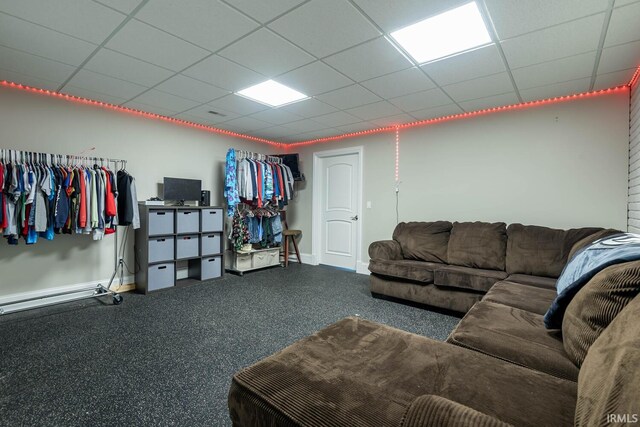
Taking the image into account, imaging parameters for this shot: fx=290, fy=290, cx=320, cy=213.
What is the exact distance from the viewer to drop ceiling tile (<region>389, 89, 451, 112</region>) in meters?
3.13

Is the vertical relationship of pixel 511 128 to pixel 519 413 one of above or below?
above

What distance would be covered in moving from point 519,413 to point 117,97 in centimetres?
425

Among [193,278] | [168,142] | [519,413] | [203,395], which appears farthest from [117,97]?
[519,413]

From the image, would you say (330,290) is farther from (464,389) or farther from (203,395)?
(464,389)

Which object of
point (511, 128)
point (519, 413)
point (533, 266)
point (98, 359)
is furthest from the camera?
point (511, 128)

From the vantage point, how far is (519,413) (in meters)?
0.84

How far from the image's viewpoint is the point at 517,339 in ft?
4.50

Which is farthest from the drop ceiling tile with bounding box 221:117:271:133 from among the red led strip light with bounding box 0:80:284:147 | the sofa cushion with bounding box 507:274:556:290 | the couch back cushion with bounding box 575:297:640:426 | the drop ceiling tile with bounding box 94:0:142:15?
the couch back cushion with bounding box 575:297:640:426

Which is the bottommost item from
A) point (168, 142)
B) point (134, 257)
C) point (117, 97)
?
point (134, 257)

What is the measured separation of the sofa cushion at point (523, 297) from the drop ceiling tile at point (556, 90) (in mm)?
2031

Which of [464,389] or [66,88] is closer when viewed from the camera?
[464,389]

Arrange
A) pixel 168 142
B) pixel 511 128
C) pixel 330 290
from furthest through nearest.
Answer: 1. pixel 168 142
2. pixel 330 290
3. pixel 511 128

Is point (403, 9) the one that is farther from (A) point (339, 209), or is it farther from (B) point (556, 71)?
(A) point (339, 209)

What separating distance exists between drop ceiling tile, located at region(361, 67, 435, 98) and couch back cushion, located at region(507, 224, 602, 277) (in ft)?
6.16
